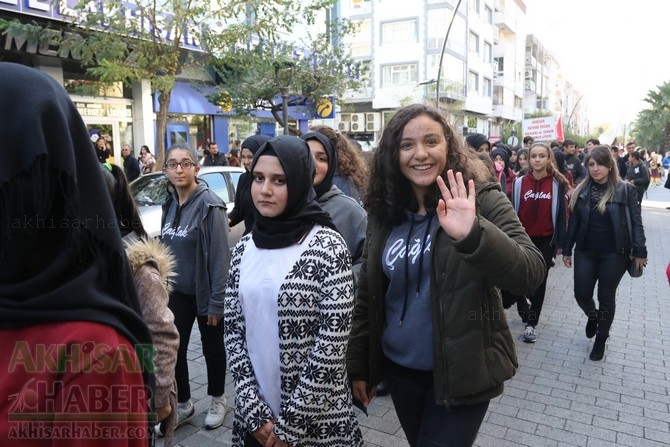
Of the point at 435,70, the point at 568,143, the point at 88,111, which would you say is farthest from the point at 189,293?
the point at 435,70

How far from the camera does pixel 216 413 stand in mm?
3867

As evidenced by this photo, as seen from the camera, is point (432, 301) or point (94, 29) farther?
point (94, 29)

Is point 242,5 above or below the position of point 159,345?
above

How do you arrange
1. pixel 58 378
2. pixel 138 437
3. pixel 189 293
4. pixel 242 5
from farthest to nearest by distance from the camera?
pixel 242 5
pixel 189 293
pixel 138 437
pixel 58 378

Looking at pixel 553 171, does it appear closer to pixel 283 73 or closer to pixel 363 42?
pixel 283 73

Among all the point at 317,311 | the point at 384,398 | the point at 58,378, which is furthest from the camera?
the point at 384,398

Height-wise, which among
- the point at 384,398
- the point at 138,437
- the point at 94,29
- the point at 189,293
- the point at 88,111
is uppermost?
the point at 94,29

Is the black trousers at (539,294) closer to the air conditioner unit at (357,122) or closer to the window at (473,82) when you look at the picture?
the air conditioner unit at (357,122)

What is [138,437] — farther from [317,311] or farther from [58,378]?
[317,311]

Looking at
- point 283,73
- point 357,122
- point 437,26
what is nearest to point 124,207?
point 283,73

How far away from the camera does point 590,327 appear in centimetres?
551

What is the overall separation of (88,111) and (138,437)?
1699 centimetres

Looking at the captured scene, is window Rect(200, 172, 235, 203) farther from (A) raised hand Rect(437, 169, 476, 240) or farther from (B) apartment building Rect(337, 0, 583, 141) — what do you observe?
(B) apartment building Rect(337, 0, 583, 141)

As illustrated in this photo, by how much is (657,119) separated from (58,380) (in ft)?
173
